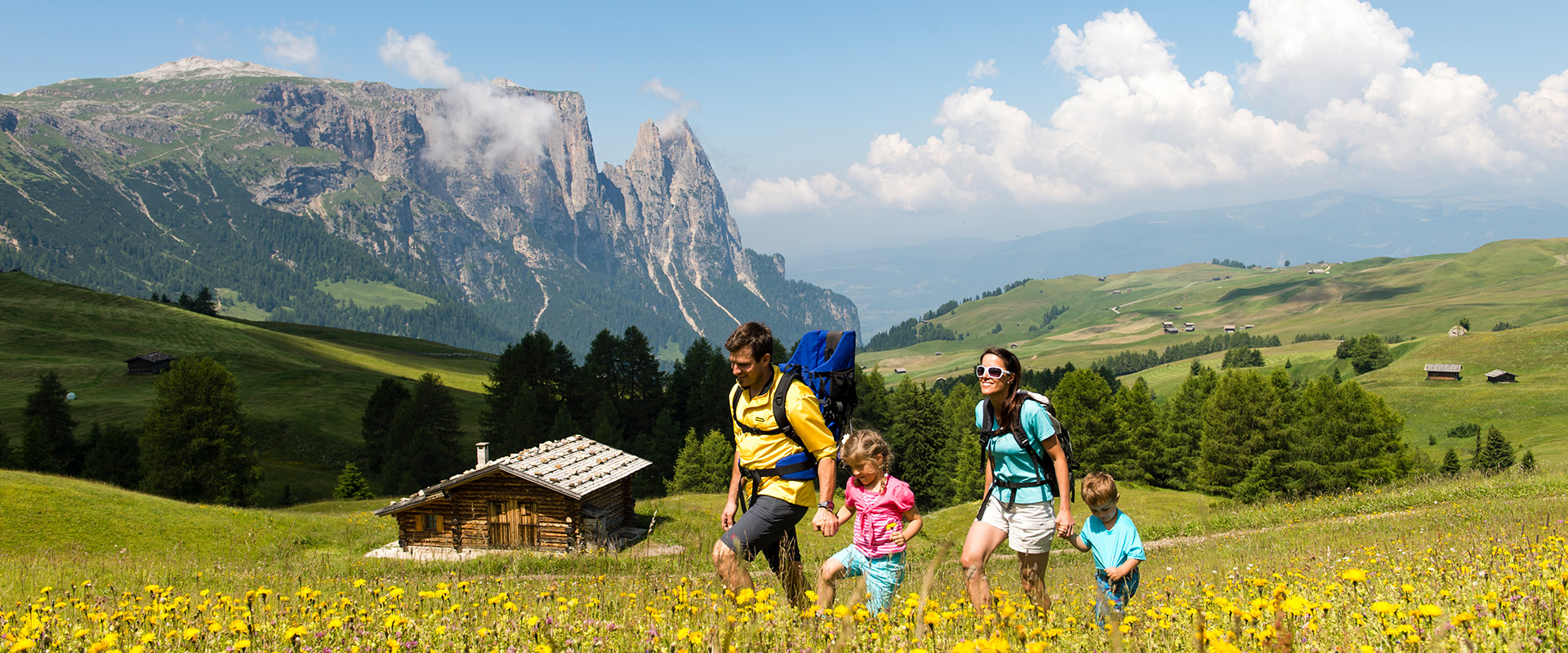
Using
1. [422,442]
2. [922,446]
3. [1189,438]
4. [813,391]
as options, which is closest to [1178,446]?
[1189,438]

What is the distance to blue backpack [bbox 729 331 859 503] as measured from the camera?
21.0 ft

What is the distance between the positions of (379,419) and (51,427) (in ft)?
63.0

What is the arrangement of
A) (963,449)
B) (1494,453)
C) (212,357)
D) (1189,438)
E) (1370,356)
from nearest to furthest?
(1494,453)
(963,449)
(1189,438)
(212,357)
(1370,356)

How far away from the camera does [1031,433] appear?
6.57 metres

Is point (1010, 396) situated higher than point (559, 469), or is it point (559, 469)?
point (1010, 396)

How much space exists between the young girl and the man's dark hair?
1.00 m

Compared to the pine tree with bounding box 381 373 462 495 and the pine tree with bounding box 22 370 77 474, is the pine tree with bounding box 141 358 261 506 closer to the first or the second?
the pine tree with bounding box 22 370 77 474

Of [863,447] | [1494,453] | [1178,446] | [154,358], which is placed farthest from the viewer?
[154,358]

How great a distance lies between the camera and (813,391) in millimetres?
6809

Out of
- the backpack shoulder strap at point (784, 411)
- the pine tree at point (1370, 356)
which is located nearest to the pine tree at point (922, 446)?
the backpack shoulder strap at point (784, 411)

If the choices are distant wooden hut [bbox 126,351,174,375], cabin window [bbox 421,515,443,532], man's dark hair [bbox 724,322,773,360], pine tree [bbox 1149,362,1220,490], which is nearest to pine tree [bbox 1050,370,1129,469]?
pine tree [bbox 1149,362,1220,490]

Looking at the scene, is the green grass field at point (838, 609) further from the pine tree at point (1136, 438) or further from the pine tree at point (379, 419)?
the pine tree at point (379, 419)

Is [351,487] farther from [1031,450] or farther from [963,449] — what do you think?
[1031,450]

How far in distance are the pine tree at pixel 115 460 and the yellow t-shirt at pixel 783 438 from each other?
5601 cm
